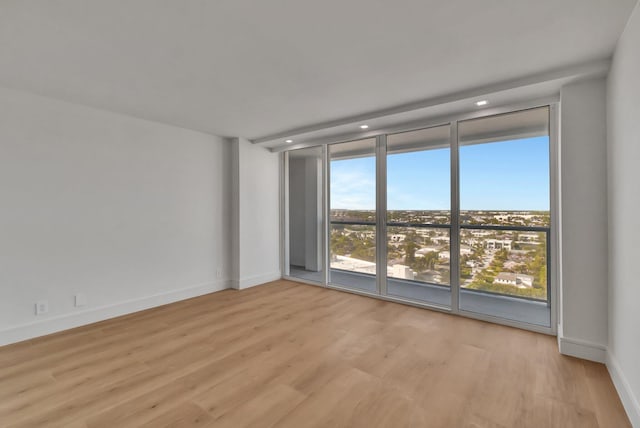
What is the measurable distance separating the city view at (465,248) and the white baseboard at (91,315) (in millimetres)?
2560

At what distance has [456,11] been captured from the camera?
183 centimetres

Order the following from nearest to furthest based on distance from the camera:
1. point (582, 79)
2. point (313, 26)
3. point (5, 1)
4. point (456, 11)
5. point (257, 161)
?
1. point (5, 1)
2. point (456, 11)
3. point (313, 26)
4. point (582, 79)
5. point (257, 161)

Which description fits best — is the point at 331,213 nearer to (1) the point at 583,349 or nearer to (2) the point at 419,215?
(2) the point at 419,215

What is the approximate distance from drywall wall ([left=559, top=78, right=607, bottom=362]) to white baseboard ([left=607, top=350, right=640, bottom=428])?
0.24 m

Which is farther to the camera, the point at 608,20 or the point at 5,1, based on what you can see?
the point at 608,20

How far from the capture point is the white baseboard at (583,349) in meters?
2.50

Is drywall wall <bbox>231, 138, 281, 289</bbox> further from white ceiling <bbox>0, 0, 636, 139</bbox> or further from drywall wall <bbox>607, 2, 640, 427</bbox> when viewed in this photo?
drywall wall <bbox>607, 2, 640, 427</bbox>

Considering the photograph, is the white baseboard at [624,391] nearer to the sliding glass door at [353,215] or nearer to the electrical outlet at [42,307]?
the sliding glass door at [353,215]

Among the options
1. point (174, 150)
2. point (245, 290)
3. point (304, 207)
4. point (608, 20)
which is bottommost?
point (245, 290)

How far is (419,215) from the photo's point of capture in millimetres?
4008

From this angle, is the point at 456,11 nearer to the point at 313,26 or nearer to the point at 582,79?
the point at 313,26

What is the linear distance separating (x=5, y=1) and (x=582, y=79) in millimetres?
4156

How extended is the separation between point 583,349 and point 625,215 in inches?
50.6

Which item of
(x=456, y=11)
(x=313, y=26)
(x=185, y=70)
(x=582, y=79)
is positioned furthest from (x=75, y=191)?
(x=582, y=79)
